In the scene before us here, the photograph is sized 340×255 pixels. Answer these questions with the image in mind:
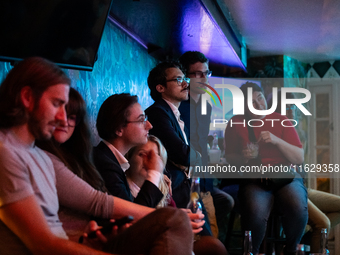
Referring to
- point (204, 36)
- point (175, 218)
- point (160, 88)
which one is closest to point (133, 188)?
point (175, 218)

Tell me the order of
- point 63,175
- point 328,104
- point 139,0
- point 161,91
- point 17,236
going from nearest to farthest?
point 17,236
point 63,175
point 139,0
point 161,91
point 328,104

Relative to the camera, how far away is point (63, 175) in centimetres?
136

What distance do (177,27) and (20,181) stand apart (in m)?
2.30

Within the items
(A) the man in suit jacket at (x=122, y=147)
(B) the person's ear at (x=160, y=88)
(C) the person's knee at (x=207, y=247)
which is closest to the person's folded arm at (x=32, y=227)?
(A) the man in suit jacket at (x=122, y=147)

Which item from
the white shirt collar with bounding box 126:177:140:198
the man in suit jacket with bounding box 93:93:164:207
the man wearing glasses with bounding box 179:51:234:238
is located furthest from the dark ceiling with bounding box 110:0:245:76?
the white shirt collar with bounding box 126:177:140:198

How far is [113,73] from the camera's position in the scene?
2.93 m

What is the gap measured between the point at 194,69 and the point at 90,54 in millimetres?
1251

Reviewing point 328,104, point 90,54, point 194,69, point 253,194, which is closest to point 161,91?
point 194,69

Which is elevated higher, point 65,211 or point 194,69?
point 194,69

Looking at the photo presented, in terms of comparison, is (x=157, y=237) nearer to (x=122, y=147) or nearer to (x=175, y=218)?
(x=175, y=218)

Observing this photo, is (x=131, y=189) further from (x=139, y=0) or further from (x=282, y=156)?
(x=282, y=156)

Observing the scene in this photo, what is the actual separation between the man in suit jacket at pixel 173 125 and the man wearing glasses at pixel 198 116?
0.53 feet

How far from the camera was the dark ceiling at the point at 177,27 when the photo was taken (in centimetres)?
264

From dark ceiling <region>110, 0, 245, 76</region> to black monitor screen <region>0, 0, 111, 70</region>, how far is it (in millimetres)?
693
